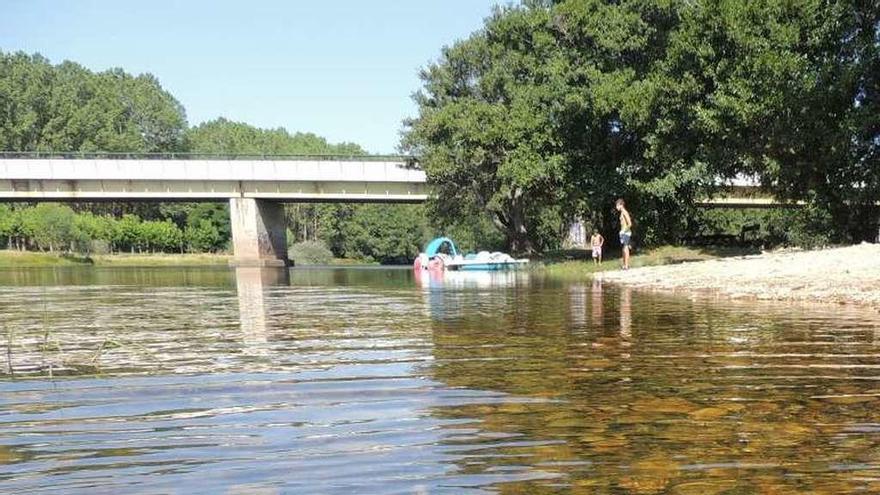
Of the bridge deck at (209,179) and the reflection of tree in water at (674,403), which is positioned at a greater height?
the bridge deck at (209,179)

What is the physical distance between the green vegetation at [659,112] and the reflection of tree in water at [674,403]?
61.3 ft

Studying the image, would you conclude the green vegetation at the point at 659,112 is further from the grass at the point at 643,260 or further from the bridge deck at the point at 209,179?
the bridge deck at the point at 209,179

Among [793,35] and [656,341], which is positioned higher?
[793,35]

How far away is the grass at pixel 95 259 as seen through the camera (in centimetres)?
8400

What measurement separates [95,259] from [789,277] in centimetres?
8783

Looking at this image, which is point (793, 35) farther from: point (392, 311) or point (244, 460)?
point (244, 460)

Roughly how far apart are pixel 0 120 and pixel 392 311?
130486 mm

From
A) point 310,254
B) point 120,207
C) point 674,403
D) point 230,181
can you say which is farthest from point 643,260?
point 120,207

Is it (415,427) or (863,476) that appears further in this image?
(415,427)

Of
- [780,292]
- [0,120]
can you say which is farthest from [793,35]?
[0,120]

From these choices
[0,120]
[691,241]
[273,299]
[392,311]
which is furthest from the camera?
[0,120]

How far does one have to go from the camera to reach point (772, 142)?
28.2 metres

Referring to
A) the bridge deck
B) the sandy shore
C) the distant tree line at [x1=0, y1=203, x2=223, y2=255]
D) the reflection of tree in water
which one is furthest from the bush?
the reflection of tree in water

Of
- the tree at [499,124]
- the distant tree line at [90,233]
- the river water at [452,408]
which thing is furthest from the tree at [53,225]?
the river water at [452,408]
